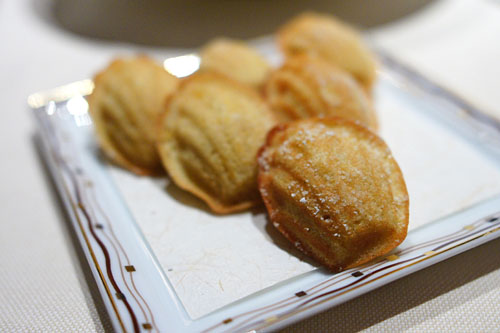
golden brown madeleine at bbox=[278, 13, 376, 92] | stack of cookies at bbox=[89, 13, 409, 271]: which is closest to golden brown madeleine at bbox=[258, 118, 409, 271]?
stack of cookies at bbox=[89, 13, 409, 271]

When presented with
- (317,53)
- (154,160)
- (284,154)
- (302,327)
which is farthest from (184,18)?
(302,327)

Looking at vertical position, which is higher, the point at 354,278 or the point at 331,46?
the point at 331,46

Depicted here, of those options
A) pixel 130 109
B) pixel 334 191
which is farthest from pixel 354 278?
pixel 130 109

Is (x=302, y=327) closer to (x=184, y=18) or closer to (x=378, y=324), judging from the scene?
(x=378, y=324)

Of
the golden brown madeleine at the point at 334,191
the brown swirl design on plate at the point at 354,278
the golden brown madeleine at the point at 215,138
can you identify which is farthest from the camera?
the golden brown madeleine at the point at 215,138

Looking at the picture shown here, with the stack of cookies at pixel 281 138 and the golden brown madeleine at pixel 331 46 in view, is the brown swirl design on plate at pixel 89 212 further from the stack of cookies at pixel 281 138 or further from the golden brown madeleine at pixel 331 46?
the golden brown madeleine at pixel 331 46

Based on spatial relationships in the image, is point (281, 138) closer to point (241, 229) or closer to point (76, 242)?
point (241, 229)

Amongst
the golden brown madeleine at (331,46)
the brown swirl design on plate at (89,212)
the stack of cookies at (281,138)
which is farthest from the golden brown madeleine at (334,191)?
the golden brown madeleine at (331,46)
